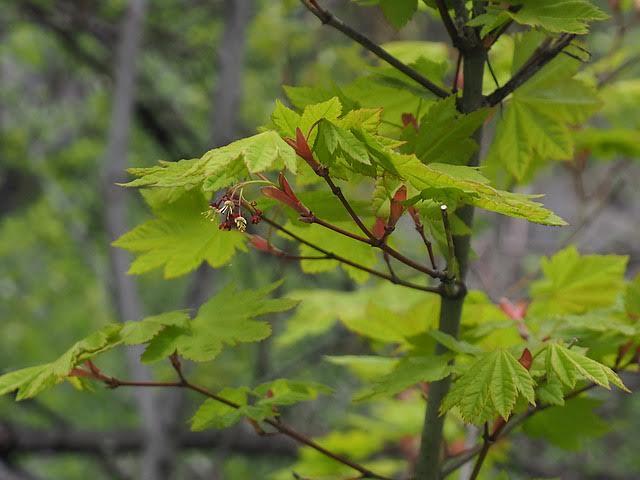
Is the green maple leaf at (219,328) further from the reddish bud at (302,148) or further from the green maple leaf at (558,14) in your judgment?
the green maple leaf at (558,14)

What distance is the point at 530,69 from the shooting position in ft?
2.76

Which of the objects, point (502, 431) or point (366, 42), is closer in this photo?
point (366, 42)

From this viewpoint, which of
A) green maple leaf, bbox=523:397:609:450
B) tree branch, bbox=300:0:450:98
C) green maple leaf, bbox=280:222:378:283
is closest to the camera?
tree branch, bbox=300:0:450:98

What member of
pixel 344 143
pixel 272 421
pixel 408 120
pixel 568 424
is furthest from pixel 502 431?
pixel 344 143

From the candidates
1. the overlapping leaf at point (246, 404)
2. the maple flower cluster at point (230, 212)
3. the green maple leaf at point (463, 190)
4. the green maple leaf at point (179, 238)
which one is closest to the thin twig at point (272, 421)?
the overlapping leaf at point (246, 404)

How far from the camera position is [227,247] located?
0.90 m

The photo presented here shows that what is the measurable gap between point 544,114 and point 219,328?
1.44 ft

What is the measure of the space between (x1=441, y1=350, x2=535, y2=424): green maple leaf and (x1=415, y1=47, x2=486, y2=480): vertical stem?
0.40 feet

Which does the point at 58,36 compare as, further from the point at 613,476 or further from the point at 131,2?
the point at 613,476

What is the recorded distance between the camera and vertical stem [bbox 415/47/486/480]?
83 centimetres

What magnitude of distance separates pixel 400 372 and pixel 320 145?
29 cm

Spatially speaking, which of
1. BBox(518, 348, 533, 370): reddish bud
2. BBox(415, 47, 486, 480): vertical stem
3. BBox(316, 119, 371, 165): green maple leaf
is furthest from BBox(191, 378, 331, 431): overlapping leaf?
→ BBox(316, 119, 371, 165): green maple leaf

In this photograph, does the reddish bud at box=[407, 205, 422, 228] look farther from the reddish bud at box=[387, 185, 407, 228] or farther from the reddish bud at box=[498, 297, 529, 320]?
the reddish bud at box=[498, 297, 529, 320]

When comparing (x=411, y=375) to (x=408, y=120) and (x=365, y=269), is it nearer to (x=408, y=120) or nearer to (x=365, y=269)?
(x=365, y=269)
